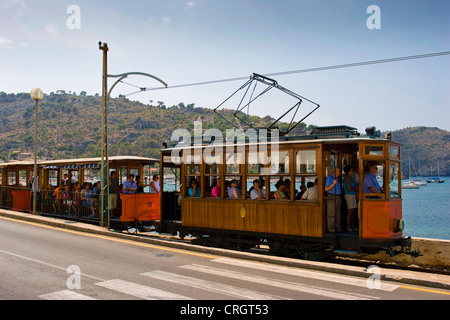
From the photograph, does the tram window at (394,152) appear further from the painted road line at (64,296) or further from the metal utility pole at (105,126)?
the metal utility pole at (105,126)

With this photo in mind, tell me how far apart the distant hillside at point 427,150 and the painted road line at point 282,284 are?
170220mm

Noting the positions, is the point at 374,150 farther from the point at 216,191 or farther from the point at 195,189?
the point at 195,189

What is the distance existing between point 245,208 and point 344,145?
310 cm

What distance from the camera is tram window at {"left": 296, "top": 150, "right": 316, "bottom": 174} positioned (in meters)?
10.4

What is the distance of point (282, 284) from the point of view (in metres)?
7.53

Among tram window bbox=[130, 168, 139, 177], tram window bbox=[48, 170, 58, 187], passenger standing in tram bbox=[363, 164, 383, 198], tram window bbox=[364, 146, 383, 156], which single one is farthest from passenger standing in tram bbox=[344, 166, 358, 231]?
tram window bbox=[48, 170, 58, 187]

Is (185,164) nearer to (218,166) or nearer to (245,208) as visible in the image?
(218,166)

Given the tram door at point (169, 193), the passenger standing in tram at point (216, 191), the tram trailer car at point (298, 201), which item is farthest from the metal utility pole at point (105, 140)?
the passenger standing in tram at point (216, 191)

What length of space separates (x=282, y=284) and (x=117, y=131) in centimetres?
13141

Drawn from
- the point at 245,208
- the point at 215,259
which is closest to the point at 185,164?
the point at 245,208

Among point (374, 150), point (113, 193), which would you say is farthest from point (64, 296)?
point (113, 193)

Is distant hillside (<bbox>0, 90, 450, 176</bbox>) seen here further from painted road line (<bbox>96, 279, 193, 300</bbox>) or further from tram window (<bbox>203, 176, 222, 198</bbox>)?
painted road line (<bbox>96, 279, 193, 300</bbox>)

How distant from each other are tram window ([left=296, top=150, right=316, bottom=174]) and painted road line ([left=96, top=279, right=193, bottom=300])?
5.07m

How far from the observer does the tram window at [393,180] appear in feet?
33.0
